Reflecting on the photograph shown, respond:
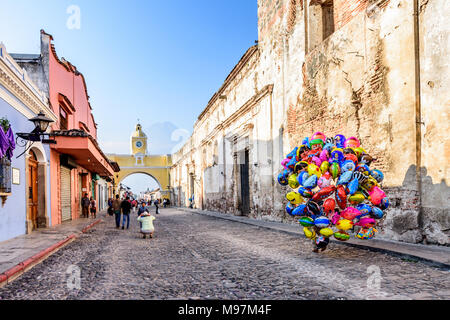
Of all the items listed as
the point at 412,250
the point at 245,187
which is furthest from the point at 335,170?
the point at 245,187

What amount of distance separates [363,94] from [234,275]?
6148 mm

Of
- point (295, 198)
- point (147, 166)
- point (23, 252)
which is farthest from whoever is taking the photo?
point (147, 166)

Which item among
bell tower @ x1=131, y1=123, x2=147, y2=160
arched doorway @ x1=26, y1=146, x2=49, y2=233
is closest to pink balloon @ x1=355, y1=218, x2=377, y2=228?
arched doorway @ x1=26, y1=146, x2=49, y2=233

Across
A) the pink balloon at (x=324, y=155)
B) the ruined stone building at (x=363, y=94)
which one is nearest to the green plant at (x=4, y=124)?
the pink balloon at (x=324, y=155)

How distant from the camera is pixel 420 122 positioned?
7.29 meters

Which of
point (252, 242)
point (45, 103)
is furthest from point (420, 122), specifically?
point (45, 103)

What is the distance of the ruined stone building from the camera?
7.01m

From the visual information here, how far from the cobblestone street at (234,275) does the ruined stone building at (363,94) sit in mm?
2019

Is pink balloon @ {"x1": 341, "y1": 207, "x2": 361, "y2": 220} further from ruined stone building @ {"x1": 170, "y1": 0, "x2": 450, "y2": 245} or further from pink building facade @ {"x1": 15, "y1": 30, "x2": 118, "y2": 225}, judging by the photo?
pink building facade @ {"x1": 15, "y1": 30, "x2": 118, "y2": 225}

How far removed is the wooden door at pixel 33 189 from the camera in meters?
12.4

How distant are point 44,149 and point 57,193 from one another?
9.30 feet

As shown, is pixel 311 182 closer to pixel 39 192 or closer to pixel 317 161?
pixel 317 161

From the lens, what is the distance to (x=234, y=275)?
5141mm

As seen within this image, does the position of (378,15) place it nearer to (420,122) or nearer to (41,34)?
(420,122)
